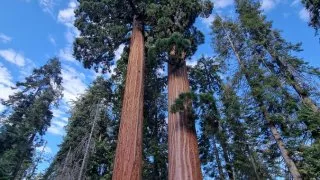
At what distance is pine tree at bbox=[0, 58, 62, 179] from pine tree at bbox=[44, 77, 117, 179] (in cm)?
571

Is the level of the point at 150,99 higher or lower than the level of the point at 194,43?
higher

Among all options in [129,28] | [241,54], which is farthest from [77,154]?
[241,54]

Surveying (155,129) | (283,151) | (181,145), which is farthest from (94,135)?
(181,145)

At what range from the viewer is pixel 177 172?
5227mm

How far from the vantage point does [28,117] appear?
24.0 meters

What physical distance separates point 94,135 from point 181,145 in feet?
30.2

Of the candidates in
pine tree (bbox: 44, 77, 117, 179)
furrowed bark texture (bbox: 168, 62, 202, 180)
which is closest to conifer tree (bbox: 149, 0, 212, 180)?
furrowed bark texture (bbox: 168, 62, 202, 180)

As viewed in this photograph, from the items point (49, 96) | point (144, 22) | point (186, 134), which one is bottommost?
point (186, 134)

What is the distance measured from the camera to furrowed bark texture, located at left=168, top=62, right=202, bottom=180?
Result: 5.21 meters

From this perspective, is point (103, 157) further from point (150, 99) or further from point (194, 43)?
point (194, 43)

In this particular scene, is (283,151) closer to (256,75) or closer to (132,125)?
(256,75)

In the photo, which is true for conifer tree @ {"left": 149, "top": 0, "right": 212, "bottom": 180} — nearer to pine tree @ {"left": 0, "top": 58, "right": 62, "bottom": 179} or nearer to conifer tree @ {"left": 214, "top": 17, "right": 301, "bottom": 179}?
conifer tree @ {"left": 214, "top": 17, "right": 301, "bottom": 179}

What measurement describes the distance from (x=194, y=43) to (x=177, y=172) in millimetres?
4434

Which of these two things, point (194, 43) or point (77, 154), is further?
point (77, 154)
